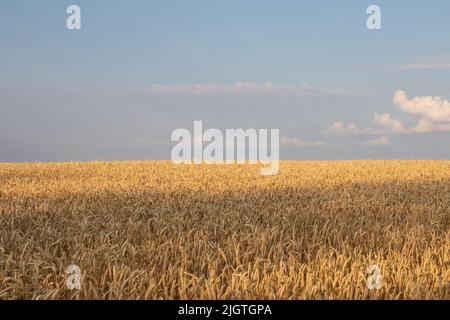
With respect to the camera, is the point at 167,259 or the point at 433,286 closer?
the point at 433,286

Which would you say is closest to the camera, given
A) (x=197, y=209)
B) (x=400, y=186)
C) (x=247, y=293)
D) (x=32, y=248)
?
(x=247, y=293)

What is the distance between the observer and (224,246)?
22.2 ft

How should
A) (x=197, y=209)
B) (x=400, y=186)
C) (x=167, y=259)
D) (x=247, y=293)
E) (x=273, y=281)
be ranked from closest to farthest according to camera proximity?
(x=247, y=293)
(x=273, y=281)
(x=167, y=259)
(x=197, y=209)
(x=400, y=186)

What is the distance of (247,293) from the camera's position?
4.70 m

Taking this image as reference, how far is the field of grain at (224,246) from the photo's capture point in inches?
193

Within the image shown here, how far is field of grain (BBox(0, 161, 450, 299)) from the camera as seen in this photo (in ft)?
16.1
